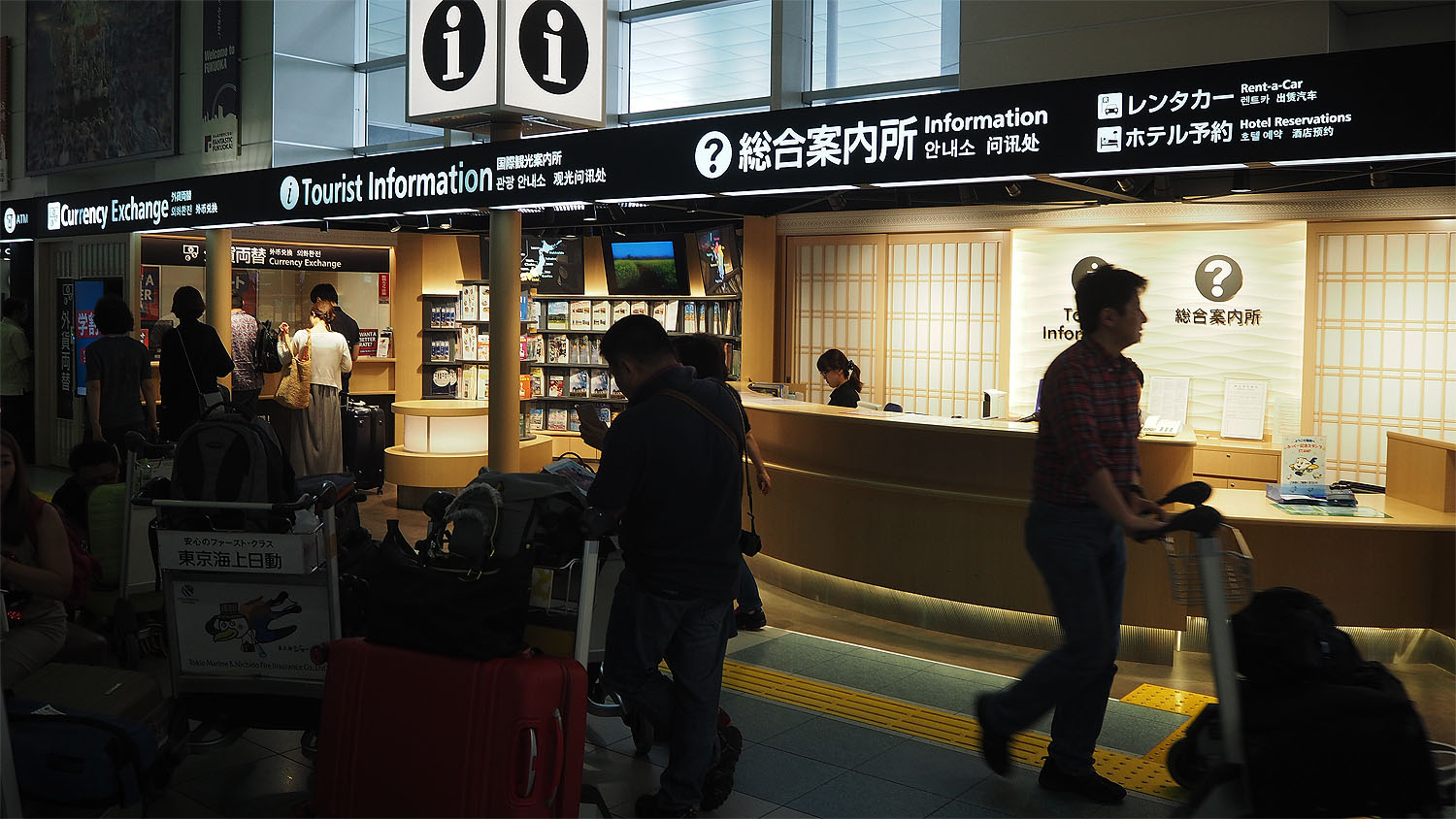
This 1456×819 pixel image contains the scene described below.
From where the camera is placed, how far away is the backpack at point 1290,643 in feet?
10.0

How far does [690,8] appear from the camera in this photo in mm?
9914

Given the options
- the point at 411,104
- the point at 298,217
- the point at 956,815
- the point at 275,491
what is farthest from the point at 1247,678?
the point at 298,217

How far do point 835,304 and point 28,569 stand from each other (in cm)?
677

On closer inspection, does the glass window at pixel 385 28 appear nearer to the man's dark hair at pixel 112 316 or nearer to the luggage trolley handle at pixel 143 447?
the man's dark hair at pixel 112 316

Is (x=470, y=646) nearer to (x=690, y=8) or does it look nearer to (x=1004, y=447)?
(x=1004, y=447)

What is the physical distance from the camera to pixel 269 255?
37.7 feet

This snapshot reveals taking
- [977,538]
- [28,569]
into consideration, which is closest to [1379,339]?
[977,538]

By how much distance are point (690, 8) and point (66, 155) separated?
27.0 feet

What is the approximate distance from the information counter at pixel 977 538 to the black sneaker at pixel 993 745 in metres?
1.90

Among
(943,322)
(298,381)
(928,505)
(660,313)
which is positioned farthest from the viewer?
(660,313)

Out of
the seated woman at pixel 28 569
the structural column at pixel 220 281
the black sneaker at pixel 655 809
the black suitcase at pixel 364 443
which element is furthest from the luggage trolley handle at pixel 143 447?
the structural column at pixel 220 281

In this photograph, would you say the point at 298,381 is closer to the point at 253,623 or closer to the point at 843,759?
the point at 253,623

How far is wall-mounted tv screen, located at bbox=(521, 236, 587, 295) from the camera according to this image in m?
11.4

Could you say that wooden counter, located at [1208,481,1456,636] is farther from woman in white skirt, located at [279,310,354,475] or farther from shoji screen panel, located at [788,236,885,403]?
woman in white skirt, located at [279,310,354,475]
